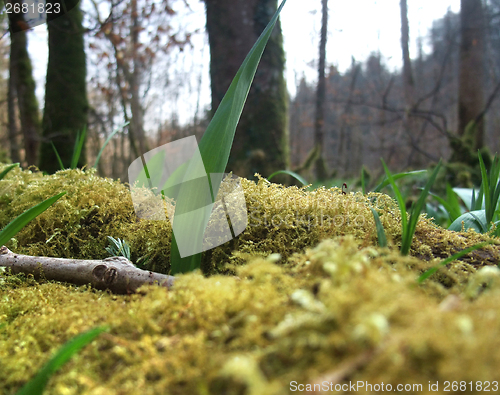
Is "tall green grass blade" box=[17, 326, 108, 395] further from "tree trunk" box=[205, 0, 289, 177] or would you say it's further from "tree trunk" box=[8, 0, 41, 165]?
"tree trunk" box=[8, 0, 41, 165]

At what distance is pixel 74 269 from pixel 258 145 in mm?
2218

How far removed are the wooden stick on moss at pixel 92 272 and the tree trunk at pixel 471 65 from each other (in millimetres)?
5322

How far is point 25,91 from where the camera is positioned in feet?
16.3

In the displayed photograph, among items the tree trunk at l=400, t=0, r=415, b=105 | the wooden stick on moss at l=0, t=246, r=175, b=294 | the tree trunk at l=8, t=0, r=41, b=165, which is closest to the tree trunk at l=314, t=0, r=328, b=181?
the tree trunk at l=400, t=0, r=415, b=105

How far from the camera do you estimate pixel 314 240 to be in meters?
0.83

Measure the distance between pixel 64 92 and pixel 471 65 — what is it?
5.94 m

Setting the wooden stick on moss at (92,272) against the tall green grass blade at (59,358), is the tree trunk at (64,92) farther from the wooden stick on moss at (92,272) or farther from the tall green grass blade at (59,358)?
the tall green grass blade at (59,358)

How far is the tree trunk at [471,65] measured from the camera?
4668 mm

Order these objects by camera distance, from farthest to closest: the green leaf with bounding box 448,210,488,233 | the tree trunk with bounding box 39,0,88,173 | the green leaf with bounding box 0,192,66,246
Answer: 1. the tree trunk with bounding box 39,0,88,173
2. the green leaf with bounding box 448,210,488,233
3. the green leaf with bounding box 0,192,66,246

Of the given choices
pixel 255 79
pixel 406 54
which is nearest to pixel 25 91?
pixel 255 79

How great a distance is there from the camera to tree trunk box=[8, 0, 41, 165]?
14.5ft

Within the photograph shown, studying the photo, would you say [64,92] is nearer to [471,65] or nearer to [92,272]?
[92,272]
